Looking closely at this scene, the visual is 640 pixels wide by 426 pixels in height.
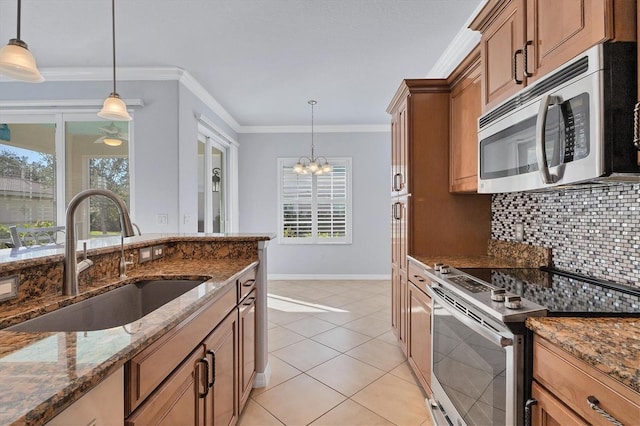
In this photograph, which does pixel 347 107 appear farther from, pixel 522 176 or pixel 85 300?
pixel 85 300

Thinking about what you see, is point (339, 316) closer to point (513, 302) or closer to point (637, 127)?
point (513, 302)

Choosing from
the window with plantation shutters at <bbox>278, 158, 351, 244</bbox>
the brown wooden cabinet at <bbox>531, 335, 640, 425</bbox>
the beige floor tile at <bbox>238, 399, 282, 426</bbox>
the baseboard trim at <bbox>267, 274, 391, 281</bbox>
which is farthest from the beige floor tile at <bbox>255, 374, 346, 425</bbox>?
the window with plantation shutters at <bbox>278, 158, 351, 244</bbox>

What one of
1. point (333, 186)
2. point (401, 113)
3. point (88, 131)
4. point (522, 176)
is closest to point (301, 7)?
point (401, 113)

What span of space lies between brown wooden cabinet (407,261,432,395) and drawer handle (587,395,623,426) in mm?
1164

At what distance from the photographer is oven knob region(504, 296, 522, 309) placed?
3.78 ft

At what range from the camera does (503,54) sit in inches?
66.1

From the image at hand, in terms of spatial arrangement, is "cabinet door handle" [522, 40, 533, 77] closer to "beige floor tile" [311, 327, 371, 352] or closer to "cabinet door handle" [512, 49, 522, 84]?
"cabinet door handle" [512, 49, 522, 84]

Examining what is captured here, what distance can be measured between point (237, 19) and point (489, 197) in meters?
2.43

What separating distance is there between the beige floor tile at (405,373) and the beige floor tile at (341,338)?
524 millimetres

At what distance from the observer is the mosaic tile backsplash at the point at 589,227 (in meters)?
1.40

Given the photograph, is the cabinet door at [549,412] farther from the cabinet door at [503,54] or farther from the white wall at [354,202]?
the white wall at [354,202]

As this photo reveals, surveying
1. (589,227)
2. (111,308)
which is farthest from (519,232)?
(111,308)

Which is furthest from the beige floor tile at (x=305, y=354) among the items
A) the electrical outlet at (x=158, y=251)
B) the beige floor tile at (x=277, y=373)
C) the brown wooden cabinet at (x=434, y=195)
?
the electrical outlet at (x=158, y=251)

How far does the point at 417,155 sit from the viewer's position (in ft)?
8.20
